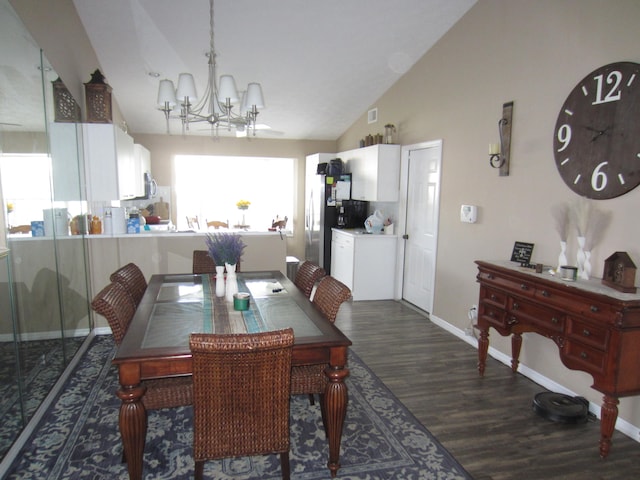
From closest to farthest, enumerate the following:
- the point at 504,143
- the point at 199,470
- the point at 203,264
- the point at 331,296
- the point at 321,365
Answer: the point at 199,470, the point at 321,365, the point at 331,296, the point at 504,143, the point at 203,264

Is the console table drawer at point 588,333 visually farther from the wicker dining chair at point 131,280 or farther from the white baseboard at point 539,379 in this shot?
the wicker dining chair at point 131,280

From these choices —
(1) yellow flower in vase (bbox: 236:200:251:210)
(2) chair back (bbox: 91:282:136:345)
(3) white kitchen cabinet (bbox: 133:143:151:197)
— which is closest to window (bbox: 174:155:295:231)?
(1) yellow flower in vase (bbox: 236:200:251:210)

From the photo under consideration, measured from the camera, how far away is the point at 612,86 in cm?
272

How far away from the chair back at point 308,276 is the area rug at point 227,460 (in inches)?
31.0

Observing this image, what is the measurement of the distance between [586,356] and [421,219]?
287 centimetres

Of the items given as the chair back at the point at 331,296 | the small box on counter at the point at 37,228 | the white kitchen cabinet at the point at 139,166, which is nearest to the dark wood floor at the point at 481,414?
the chair back at the point at 331,296

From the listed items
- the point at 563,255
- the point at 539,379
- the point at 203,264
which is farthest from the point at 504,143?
the point at 203,264

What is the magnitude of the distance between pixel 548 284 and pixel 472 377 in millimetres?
1113

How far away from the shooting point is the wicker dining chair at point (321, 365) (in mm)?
2342

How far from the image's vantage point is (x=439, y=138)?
4.68 metres

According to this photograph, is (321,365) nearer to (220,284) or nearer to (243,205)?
(220,284)

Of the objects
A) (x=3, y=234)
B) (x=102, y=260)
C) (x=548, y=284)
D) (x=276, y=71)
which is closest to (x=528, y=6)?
(x=548, y=284)

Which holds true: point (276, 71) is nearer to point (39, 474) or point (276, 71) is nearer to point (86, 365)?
point (86, 365)

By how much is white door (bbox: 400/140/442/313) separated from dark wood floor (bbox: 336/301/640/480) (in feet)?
2.68
